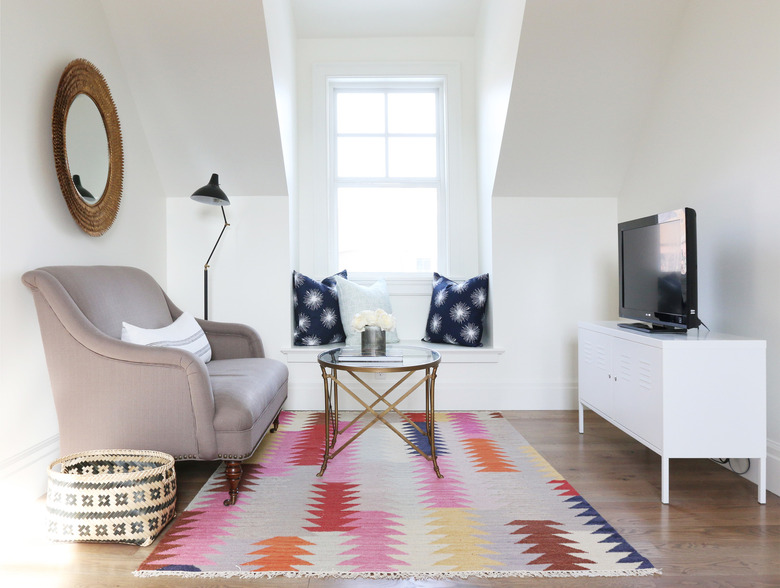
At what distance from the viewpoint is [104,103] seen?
111 inches

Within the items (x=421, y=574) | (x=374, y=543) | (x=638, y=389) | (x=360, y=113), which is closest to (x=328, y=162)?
(x=360, y=113)

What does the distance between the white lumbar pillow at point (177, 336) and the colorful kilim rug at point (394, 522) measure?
24.7 inches

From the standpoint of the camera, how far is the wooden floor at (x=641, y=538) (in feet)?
5.09

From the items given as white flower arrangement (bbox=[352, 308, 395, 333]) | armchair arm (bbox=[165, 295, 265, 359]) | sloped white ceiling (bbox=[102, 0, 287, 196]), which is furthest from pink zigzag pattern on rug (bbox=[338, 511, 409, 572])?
sloped white ceiling (bbox=[102, 0, 287, 196])

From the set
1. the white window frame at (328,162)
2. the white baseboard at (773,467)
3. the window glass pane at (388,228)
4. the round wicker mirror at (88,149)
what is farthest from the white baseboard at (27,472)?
the white baseboard at (773,467)

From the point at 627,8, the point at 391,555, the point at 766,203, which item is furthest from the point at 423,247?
the point at 391,555

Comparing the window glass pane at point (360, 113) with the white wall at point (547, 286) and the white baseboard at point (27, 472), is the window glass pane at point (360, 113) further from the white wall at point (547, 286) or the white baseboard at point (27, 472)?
the white baseboard at point (27, 472)

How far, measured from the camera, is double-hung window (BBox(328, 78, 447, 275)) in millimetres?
4168

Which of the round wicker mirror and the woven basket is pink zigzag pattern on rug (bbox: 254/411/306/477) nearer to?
the woven basket

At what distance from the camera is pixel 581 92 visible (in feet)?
10.2

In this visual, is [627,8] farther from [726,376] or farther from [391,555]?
[391,555]

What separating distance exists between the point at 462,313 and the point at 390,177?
1.29 meters

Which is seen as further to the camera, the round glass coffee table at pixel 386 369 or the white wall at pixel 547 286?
the white wall at pixel 547 286

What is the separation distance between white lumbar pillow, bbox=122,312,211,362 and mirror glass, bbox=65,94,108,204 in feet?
2.51
